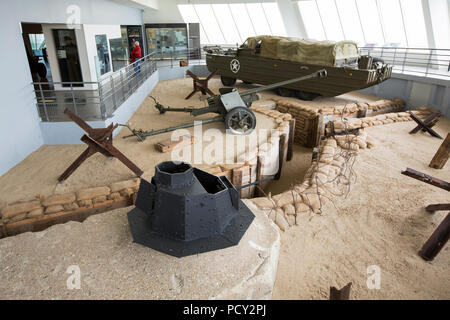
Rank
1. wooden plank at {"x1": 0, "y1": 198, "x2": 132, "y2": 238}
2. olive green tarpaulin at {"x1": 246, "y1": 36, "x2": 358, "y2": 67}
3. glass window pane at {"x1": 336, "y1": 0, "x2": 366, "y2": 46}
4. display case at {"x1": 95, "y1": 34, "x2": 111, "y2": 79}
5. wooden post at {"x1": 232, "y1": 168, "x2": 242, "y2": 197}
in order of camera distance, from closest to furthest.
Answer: wooden plank at {"x1": 0, "y1": 198, "x2": 132, "y2": 238} < wooden post at {"x1": 232, "y1": 168, "x2": 242, "y2": 197} < display case at {"x1": 95, "y1": 34, "x2": 111, "y2": 79} < olive green tarpaulin at {"x1": 246, "y1": 36, "x2": 358, "y2": 67} < glass window pane at {"x1": 336, "y1": 0, "x2": 366, "y2": 46}

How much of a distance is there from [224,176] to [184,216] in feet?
2.52

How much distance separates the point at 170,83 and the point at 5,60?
30.3 feet

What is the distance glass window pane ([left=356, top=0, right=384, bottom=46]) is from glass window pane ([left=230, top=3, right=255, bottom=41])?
6950mm

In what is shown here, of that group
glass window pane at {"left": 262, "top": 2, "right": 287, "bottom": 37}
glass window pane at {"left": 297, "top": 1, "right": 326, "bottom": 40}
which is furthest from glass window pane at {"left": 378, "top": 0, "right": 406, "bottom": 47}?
glass window pane at {"left": 262, "top": 2, "right": 287, "bottom": 37}

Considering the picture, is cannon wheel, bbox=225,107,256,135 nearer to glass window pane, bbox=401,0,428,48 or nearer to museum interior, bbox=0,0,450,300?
museum interior, bbox=0,0,450,300

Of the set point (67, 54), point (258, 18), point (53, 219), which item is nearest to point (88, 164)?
point (53, 219)

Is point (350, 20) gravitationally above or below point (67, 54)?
above

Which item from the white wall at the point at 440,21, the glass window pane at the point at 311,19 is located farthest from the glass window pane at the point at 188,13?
the white wall at the point at 440,21

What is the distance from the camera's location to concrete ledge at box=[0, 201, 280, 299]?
3.07m

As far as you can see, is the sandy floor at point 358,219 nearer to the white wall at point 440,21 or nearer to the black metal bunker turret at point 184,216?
the black metal bunker turret at point 184,216

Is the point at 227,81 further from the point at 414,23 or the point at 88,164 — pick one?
the point at 88,164

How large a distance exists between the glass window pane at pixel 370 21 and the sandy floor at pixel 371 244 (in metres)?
10.6

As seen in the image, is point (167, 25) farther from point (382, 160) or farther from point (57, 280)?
point (57, 280)

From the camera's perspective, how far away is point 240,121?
7.91m
